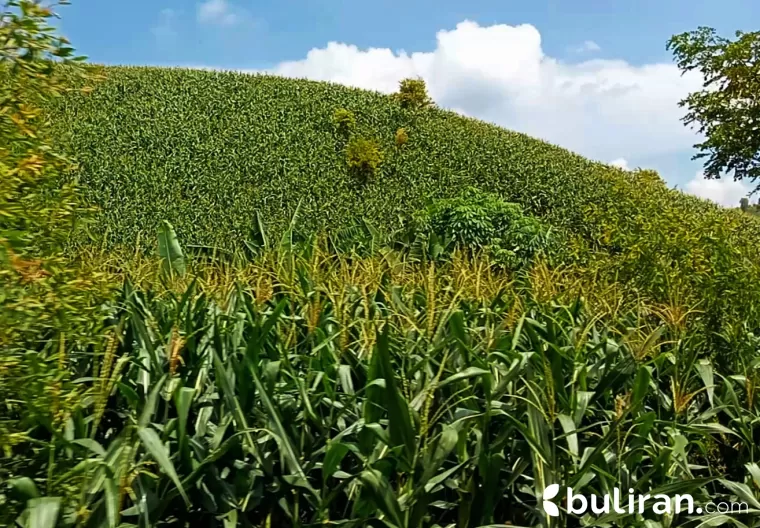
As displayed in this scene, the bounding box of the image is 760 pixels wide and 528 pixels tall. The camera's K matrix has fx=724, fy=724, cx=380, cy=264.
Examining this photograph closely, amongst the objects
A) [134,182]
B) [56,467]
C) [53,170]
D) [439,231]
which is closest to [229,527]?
[56,467]

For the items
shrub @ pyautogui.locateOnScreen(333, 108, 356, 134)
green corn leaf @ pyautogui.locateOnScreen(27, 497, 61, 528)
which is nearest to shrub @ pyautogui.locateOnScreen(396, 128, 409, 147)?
shrub @ pyautogui.locateOnScreen(333, 108, 356, 134)

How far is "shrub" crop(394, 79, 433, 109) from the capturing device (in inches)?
597

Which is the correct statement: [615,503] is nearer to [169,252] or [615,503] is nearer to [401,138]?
[169,252]

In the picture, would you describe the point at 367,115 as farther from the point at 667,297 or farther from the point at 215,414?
the point at 215,414

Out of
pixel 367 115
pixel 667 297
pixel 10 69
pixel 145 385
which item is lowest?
pixel 145 385

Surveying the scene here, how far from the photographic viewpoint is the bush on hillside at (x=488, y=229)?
314 inches

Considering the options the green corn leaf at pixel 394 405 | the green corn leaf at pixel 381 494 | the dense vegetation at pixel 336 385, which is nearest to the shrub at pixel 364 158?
the dense vegetation at pixel 336 385

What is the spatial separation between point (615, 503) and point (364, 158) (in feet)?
33.4

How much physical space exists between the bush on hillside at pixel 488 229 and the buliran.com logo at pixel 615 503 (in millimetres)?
5039

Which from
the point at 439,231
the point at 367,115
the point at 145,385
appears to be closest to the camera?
the point at 145,385

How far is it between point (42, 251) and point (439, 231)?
6.06m

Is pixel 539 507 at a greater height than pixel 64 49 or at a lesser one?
lesser

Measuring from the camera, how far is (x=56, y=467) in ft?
7.66

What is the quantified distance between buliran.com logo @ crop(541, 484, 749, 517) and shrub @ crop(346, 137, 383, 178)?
10.0 m
